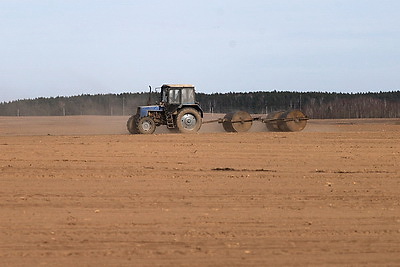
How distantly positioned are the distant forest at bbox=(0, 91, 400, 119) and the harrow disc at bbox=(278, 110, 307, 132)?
1974 inches

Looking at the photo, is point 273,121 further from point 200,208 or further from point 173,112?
point 200,208

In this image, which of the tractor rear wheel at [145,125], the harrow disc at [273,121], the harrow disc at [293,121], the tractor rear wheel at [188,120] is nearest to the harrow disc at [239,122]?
the harrow disc at [273,121]

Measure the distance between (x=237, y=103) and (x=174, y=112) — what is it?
69.5m

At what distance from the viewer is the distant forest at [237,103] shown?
85.1 meters

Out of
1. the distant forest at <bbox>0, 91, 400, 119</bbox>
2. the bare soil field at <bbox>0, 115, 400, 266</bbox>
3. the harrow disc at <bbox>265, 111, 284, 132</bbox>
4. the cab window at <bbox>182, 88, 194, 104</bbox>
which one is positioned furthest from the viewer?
the distant forest at <bbox>0, 91, 400, 119</bbox>

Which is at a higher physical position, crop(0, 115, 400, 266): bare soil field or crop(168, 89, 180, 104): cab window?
crop(168, 89, 180, 104): cab window

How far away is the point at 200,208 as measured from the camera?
1026 cm

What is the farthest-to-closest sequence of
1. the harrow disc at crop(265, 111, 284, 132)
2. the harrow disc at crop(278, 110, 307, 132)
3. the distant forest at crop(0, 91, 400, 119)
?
1. the distant forest at crop(0, 91, 400, 119)
2. the harrow disc at crop(265, 111, 284, 132)
3. the harrow disc at crop(278, 110, 307, 132)

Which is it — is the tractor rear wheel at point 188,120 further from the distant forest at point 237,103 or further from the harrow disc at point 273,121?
the distant forest at point 237,103

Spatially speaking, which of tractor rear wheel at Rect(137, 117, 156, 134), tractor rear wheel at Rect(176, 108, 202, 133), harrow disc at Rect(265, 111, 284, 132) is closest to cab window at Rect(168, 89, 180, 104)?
tractor rear wheel at Rect(176, 108, 202, 133)

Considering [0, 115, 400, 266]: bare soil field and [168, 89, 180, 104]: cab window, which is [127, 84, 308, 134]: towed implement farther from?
[0, 115, 400, 266]: bare soil field

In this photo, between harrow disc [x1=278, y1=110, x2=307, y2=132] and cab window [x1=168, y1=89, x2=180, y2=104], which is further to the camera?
harrow disc [x1=278, y1=110, x2=307, y2=132]

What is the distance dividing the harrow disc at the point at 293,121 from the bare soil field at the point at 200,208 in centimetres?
1078

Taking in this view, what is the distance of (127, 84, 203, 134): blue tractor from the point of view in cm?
2802
